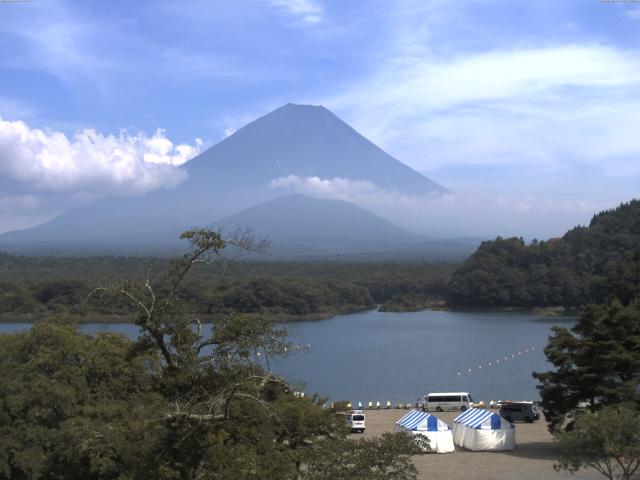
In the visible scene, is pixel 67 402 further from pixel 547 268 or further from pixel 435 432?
pixel 547 268

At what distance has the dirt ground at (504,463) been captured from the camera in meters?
11.0

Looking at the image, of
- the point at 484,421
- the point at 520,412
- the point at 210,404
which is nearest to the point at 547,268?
the point at 520,412

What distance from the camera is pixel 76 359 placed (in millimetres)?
11070

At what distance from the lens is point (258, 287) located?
4459 cm

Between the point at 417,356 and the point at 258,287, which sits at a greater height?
the point at 258,287

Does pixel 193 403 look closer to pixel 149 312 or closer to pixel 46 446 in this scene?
pixel 149 312

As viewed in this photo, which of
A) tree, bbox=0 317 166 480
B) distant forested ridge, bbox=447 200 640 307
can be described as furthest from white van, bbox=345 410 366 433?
distant forested ridge, bbox=447 200 640 307

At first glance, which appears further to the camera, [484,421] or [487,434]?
[484,421]

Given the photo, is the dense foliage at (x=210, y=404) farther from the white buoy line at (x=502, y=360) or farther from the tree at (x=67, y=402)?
the white buoy line at (x=502, y=360)

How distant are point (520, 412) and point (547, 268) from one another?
36.2 meters

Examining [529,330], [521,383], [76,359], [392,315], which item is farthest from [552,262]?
[76,359]

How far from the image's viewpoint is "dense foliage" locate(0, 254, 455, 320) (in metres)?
42.8

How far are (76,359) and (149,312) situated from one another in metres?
5.95

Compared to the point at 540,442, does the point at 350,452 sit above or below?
above
